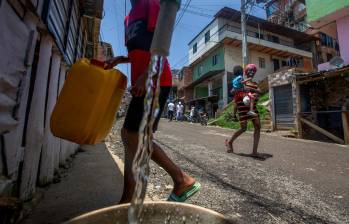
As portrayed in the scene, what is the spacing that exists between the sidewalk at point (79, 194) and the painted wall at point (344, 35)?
1205 cm

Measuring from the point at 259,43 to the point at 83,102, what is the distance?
2329 cm

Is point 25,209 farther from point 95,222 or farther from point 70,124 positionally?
point 95,222

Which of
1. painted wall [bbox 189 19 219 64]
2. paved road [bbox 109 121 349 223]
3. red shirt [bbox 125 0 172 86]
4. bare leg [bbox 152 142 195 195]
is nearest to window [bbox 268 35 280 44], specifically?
painted wall [bbox 189 19 219 64]

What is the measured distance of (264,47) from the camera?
23.2m

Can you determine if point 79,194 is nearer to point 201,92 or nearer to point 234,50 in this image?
point 234,50

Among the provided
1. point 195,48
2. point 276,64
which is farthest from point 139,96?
point 195,48

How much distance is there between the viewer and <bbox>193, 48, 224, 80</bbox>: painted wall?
2310 centimetres

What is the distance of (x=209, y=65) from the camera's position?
2573cm

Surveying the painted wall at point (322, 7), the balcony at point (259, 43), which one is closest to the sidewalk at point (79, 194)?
the painted wall at point (322, 7)

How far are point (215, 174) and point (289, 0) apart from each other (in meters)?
31.5

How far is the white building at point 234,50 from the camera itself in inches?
888

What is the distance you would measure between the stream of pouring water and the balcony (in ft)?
69.5

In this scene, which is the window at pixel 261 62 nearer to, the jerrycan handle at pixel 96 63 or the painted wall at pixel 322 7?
the painted wall at pixel 322 7

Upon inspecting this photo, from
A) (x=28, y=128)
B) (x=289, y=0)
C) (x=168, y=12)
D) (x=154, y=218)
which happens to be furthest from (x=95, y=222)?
(x=289, y=0)
